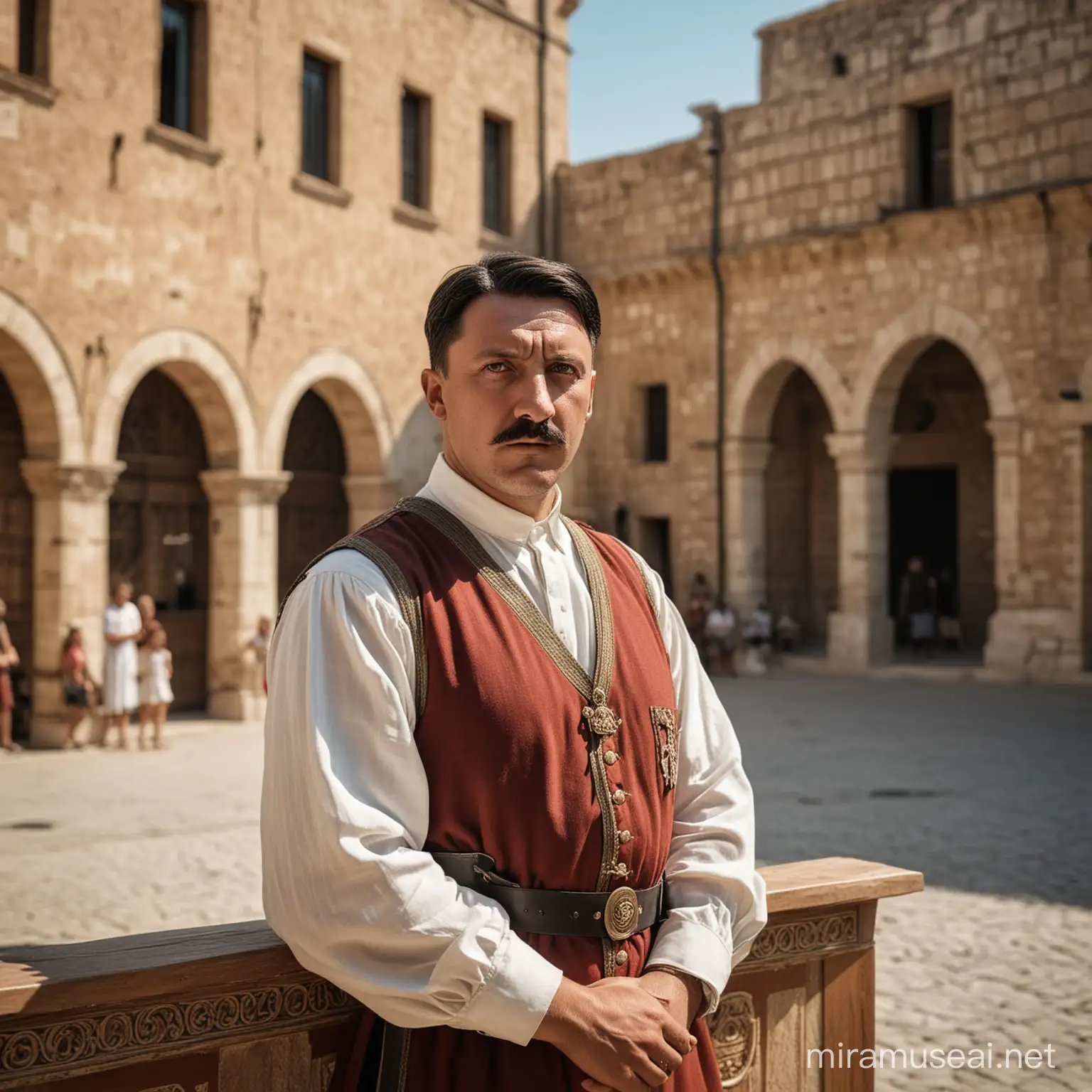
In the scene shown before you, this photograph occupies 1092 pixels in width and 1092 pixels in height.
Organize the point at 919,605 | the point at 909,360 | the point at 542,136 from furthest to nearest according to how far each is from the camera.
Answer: the point at 542,136 → the point at 919,605 → the point at 909,360

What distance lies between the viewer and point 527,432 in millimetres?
2281

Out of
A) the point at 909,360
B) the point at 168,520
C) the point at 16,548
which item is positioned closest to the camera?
the point at 16,548

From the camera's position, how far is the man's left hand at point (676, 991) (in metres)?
2.13

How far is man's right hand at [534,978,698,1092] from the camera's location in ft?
6.47

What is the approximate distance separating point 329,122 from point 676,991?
15.7m

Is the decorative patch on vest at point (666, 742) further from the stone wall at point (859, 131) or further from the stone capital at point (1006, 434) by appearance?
the stone wall at point (859, 131)

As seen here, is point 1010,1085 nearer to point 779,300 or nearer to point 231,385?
point 231,385

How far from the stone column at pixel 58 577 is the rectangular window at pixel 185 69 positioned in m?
4.31

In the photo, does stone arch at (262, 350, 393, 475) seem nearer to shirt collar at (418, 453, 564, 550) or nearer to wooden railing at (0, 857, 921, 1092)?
wooden railing at (0, 857, 921, 1092)

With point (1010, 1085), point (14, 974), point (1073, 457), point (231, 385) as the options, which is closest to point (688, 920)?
point (14, 974)

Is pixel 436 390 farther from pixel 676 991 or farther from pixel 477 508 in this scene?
pixel 676 991

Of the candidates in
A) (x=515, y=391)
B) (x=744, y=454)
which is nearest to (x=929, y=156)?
(x=744, y=454)

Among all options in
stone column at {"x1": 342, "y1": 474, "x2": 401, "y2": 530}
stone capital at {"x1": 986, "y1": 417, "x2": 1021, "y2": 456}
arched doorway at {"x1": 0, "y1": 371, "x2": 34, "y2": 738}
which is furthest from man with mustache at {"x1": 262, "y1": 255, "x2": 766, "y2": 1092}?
stone capital at {"x1": 986, "y1": 417, "x2": 1021, "y2": 456}

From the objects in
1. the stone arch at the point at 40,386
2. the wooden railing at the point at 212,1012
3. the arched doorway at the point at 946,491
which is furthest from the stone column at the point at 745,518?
the wooden railing at the point at 212,1012
